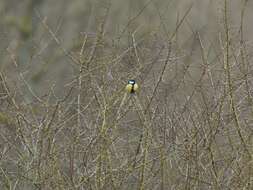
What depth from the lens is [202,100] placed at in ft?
15.4

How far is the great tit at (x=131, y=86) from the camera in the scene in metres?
4.52

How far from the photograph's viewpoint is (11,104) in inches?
196

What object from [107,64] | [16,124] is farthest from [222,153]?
[16,124]

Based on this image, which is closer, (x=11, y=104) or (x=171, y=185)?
(x=171, y=185)

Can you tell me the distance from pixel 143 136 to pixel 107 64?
0.54 m

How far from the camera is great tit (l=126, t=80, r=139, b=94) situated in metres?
4.52

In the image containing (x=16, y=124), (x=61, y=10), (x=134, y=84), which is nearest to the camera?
(x=134, y=84)

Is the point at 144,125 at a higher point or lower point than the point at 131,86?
lower

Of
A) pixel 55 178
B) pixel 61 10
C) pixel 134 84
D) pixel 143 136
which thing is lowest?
pixel 61 10

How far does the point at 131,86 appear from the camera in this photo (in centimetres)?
452

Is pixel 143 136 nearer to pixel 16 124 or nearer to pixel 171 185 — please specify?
pixel 171 185

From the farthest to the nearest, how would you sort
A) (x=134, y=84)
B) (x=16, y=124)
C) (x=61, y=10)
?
(x=61, y=10), (x=16, y=124), (x=134, y=84)

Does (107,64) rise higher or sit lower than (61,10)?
higher

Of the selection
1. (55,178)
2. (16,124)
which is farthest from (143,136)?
(16,124)
